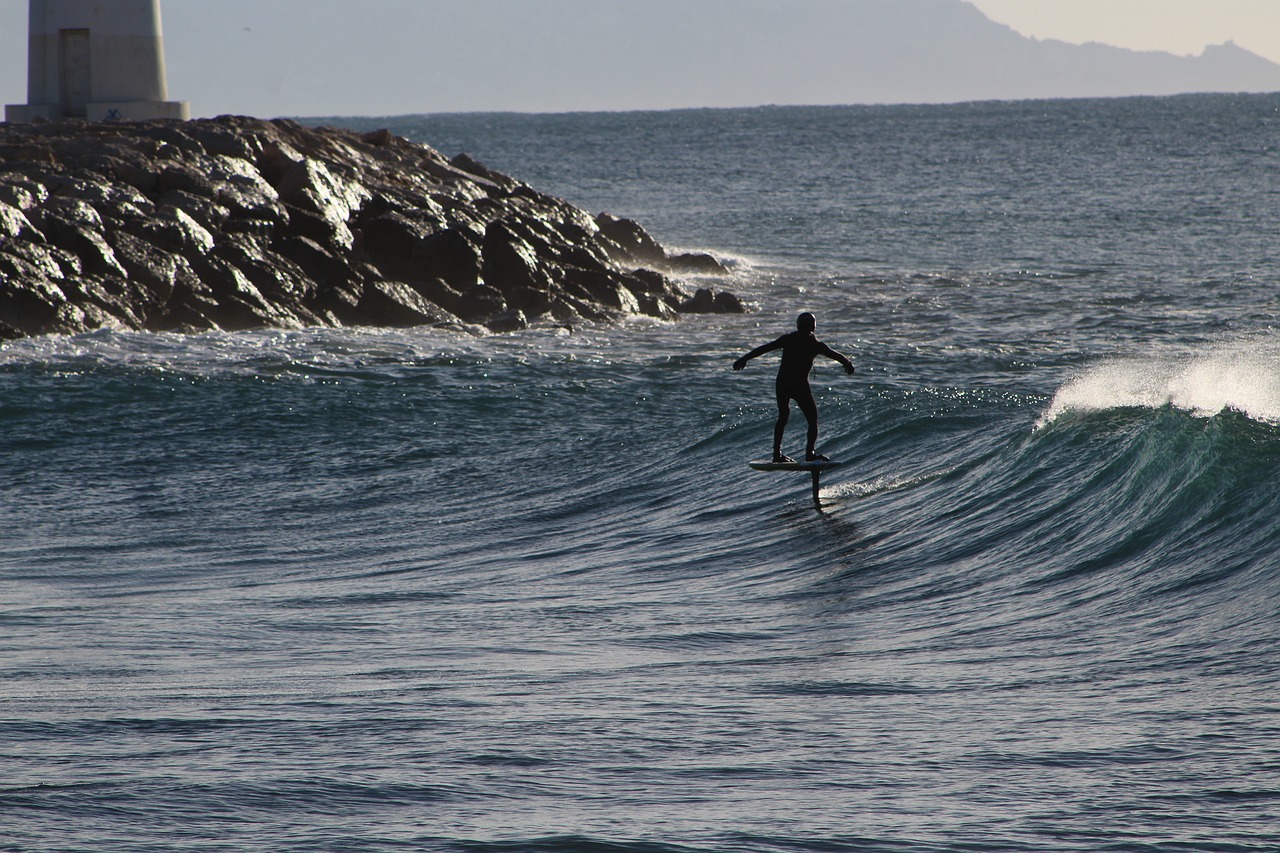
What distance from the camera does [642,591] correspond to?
11695mm

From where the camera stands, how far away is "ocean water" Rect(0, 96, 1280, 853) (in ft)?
21.1

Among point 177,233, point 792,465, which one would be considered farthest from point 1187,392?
point 177,233

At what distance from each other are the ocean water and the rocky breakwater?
1.11m

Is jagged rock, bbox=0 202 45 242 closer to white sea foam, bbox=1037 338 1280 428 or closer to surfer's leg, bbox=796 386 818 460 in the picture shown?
surfer's leg, bbox=796 386 818 460

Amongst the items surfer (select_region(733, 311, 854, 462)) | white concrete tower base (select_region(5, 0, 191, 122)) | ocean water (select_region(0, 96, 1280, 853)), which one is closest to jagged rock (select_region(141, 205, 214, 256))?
ocean water (select_region(0, 96, 1280, 853))

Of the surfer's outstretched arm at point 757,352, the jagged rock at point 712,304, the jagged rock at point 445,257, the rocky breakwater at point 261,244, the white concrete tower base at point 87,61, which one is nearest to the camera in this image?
the surfer's outstretched arm at point 757,352

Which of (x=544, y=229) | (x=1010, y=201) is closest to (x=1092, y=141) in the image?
(x=1010, y=201)

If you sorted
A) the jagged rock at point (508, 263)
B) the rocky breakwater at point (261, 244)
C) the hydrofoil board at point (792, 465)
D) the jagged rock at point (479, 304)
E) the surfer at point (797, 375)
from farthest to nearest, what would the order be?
the jagged rock at point (508, 263), the jagged rock at point (479, 304), the rocky breakwater at point (261, 244), the surfer at point (797, 375), the hydrofoil board at point (792, 465)

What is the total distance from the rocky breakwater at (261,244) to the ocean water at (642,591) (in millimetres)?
1114

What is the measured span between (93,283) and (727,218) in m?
32.2

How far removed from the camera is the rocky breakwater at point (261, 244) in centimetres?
2386

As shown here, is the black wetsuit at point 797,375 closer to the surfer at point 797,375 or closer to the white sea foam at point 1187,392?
the surfer at point 797,375

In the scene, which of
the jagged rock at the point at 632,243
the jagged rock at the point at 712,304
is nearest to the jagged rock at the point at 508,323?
the jagged rock at the point at 712,304

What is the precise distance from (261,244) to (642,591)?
651 inches
